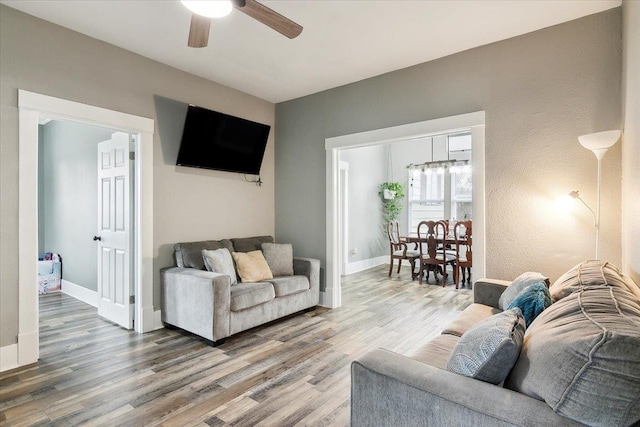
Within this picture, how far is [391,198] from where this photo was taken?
762cm

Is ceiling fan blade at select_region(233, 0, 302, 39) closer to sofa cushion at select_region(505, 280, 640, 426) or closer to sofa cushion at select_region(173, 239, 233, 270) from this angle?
sofa cushion at select_region(505, 280, 640, 426)

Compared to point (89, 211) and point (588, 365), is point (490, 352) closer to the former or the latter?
point (588, 365)

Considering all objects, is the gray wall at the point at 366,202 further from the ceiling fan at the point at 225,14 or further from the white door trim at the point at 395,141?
the ceiling fan at the point at 225,14

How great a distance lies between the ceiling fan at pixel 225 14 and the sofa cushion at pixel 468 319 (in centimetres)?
217

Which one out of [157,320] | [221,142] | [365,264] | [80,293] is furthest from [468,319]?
[80,293]

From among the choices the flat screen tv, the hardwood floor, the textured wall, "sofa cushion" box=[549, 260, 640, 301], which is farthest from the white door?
the textured wall

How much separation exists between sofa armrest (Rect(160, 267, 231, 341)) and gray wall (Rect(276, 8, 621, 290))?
2.50 metres

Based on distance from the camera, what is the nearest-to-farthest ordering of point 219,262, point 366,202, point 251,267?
1. point 219,262
2. point 251,267
3. point 366,202

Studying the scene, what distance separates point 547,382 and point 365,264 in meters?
6.13

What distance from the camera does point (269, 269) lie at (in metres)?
3.81

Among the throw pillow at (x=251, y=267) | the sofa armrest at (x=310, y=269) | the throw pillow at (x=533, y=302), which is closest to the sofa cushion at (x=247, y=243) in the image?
the throw pillow at (x=251, y=267)

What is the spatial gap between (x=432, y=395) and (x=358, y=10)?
2618 mm

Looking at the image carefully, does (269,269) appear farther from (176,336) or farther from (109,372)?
(109,372)

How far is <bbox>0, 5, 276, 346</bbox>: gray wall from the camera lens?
255cm
